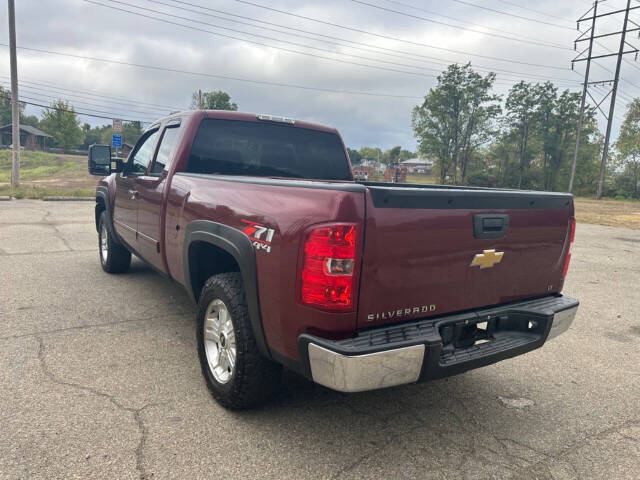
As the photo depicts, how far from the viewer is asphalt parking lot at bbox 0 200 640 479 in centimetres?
229

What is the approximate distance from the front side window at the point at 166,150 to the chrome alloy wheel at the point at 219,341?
4.98 feet

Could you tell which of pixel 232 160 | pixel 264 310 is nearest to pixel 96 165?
pixel 232 160

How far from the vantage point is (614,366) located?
376cm

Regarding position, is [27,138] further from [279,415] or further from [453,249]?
[453,249]

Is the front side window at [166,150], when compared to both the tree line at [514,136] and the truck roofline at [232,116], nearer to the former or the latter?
the truck roofline at [232,116]

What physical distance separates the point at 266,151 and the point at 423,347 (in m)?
2.56

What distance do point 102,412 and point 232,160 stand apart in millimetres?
2203

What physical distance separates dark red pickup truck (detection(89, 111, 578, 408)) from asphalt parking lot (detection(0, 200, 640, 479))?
1.11 ft

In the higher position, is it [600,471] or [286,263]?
[286,263]

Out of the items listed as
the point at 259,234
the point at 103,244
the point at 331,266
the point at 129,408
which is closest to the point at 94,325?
the point at 129,408

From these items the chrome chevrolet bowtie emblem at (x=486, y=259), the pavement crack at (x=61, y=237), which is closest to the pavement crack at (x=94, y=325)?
the chrome chevrolet bowtie emblem at (x=486, y=259)

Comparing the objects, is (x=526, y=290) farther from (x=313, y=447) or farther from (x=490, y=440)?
(x=313, y=447)

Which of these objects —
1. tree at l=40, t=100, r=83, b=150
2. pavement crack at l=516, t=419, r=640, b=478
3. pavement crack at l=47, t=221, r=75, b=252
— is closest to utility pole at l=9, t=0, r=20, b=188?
pavement crack at l=47, t=221, r=75, b=252

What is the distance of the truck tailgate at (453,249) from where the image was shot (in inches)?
83.4
